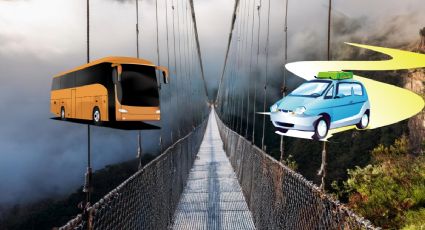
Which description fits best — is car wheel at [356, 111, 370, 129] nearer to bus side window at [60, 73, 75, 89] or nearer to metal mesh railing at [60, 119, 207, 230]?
metal mesh railing at [60, 119, 207, 230]

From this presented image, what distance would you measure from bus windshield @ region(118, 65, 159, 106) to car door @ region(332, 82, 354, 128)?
1.67 m

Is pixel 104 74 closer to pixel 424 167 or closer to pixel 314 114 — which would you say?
pixel 314 114

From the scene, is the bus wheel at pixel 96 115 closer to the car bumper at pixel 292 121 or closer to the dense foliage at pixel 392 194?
the car bumper at pixel 292 121

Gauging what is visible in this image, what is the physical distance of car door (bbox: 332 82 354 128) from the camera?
4289 mm

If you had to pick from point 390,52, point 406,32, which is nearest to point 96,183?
point 406,32

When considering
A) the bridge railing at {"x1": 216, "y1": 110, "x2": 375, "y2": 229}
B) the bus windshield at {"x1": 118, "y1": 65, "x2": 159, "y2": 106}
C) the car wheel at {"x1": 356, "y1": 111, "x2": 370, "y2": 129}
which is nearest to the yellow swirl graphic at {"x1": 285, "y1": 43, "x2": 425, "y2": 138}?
the car wheel at {"x1": 356, "y1": 111, "x2": 370, "y2": 129}

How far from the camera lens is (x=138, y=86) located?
4.74 metres

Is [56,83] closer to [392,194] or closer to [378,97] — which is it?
[378,97]

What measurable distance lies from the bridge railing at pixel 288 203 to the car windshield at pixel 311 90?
2.38ft

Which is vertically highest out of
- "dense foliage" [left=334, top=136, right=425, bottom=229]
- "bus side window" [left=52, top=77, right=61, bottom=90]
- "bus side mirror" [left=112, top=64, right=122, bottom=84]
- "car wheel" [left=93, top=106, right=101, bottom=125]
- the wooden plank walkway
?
"bus side mirror" [left=112, top=64, right=122, bottom=84]

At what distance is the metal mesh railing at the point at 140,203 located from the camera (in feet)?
10.0

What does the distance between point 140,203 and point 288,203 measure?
58.3 inches

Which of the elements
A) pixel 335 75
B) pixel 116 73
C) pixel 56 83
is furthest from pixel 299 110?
pixel 56 83

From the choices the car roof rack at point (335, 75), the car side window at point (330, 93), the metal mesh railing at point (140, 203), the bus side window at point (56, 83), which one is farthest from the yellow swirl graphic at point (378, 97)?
the bus side window at point (56, 83)
